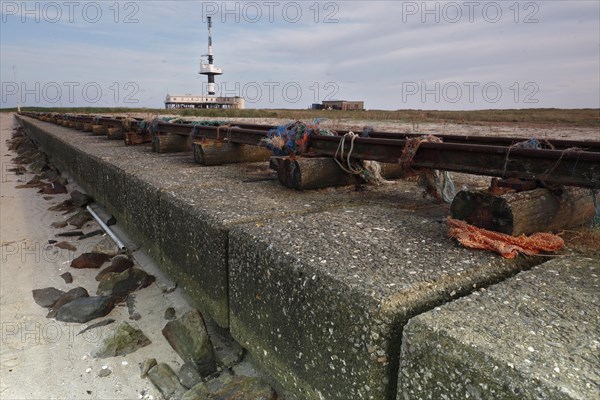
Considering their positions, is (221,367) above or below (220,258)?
below

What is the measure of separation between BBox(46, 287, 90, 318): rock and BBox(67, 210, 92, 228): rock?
240cm

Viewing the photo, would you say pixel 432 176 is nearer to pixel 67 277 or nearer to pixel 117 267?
pixel 117 267

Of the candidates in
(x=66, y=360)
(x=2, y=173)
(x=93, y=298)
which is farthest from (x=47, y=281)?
(x=2, y=173)

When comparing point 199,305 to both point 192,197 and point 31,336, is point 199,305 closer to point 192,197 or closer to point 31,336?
point 192,197

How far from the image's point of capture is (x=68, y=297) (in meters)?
3.59

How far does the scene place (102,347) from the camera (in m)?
2.81

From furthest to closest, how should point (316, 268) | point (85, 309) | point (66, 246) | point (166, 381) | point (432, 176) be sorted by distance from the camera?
point (66, 246), point (85, 309), point (432, 176), point (166, 381), point (316, 268)

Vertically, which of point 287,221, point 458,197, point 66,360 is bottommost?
Answer: point 66,360

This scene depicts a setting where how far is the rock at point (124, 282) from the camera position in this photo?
3.65 meters

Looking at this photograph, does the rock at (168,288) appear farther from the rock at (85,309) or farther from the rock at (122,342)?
the rock at (122,342)

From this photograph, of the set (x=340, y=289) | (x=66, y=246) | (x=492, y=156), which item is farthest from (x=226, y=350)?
(x=66, y=246)

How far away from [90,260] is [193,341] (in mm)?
2343

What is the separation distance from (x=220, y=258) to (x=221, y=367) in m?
0.69

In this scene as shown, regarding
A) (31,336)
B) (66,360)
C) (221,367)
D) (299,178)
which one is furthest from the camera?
(299,178)
